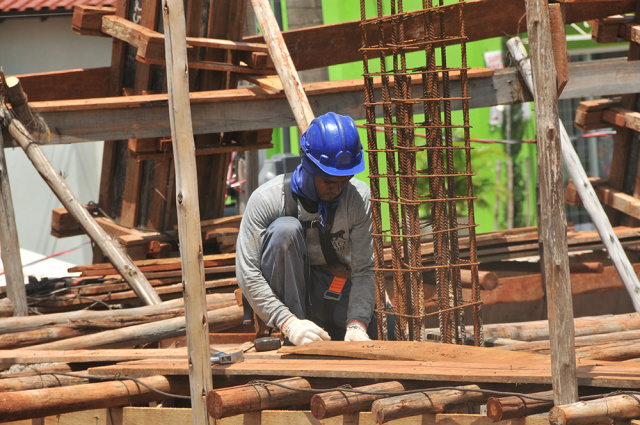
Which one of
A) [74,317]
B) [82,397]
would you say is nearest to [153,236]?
[74,317]

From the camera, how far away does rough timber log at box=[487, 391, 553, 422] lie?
3.36m

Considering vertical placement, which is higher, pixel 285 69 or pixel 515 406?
pixel 285 69

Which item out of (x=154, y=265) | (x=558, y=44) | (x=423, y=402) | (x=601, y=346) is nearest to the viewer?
(x=423, y=402)

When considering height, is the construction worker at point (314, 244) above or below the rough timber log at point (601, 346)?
above

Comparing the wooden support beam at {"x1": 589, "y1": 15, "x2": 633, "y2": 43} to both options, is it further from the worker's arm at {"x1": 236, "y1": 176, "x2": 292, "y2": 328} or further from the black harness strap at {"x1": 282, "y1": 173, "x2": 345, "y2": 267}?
the worker's arm at {"x1": 236, "y1": 176, "x2": 292, "y2": 328}

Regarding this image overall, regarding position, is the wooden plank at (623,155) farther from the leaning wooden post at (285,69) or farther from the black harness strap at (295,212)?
the black harness strap at (295,212)

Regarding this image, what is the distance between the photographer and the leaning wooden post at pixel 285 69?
21.5 feet

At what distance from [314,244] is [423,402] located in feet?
6.69

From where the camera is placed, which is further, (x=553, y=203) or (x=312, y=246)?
(x=312, y=246)

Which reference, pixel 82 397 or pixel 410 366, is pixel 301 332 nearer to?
pixel 410 366

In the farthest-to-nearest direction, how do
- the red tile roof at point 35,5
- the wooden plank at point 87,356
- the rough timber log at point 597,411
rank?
the red tile roof at point 35,5
the wooden plank at point 87,356
the rough timber log at point 597,411

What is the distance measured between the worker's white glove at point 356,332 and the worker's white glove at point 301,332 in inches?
7.3

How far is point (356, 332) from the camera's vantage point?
5.13 meters

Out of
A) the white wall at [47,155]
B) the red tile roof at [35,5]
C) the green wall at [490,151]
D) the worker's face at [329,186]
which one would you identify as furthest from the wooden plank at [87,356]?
the red tile roof at [35,5]
